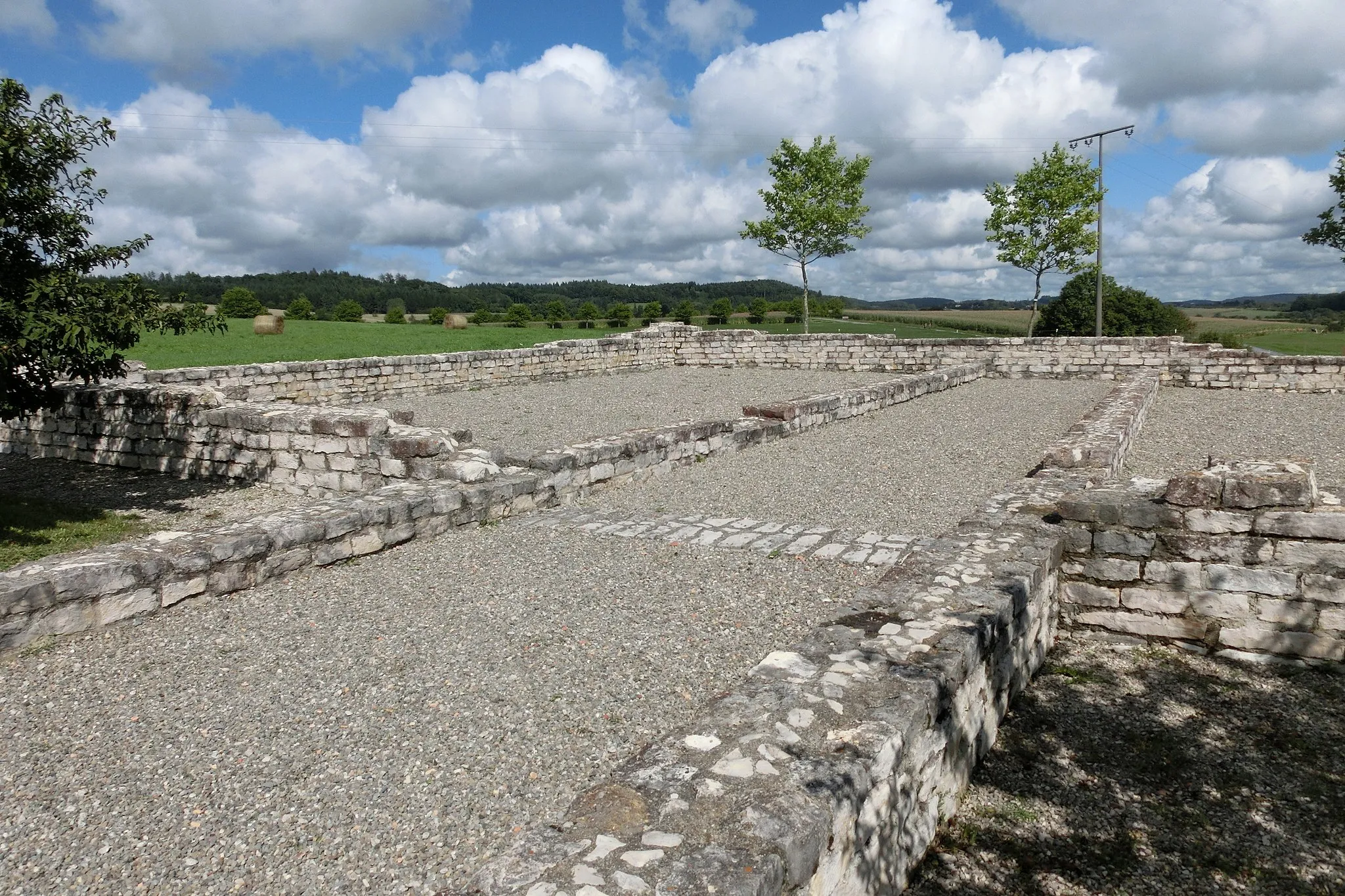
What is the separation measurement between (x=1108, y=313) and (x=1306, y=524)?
42.4 meters

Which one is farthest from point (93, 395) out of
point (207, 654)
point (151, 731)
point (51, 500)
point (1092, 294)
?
point (1092, 294)

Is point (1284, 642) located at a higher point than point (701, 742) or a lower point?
lower

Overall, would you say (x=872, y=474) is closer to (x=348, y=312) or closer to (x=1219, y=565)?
(x=1219, y=565)

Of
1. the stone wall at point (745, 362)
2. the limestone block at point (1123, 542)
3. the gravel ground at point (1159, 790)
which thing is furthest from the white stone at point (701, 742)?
the stone wall at point (745, 362)

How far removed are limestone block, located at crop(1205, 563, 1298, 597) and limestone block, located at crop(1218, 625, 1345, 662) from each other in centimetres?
21

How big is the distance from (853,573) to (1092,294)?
41791mm

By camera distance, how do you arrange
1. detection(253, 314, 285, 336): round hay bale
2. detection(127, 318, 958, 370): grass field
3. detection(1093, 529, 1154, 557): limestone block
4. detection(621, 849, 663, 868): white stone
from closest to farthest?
1. detection(621, 849, 663, 868): white stone
2. detection(1093, 529, 1154, 557): limestone block
3. detection(127, 318, 958, 370): grass field
4. detection(253, 314, 285, 336): round hay bale

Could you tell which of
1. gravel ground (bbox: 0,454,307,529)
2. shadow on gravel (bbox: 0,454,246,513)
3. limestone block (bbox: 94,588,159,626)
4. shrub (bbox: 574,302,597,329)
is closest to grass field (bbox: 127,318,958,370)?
shrub (bbox: 574,302,597,329)

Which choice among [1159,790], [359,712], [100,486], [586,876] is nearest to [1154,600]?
[1159,790]

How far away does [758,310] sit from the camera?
48250mm

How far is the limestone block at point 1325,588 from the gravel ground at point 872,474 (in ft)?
7.27

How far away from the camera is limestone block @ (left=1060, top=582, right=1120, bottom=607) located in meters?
4.97

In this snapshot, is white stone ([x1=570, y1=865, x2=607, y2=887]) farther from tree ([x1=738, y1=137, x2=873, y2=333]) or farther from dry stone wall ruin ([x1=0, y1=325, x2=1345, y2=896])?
tree ([x1=738, y1=137, x2=873, y2=333])

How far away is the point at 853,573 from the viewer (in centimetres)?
580
